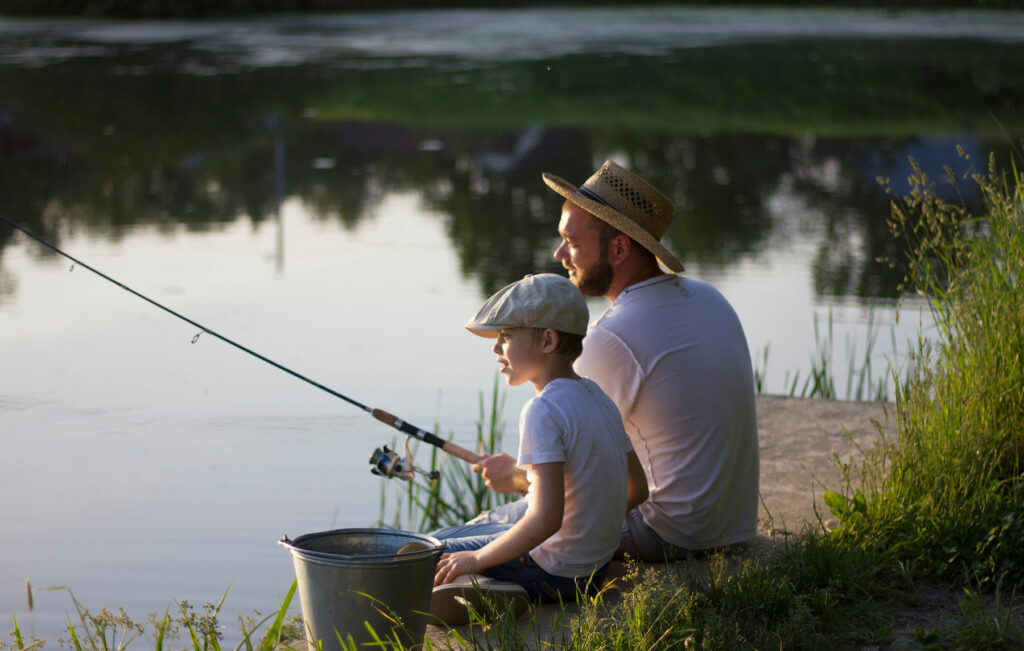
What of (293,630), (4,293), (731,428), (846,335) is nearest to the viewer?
(731,428)

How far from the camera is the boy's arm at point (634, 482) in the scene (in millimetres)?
3316

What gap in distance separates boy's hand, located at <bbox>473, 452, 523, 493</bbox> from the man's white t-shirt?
364mm

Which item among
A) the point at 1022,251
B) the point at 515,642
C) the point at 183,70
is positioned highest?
the point at 183,70

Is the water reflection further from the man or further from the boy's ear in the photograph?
the boy's ear

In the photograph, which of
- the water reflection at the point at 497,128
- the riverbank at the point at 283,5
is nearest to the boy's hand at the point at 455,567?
the water reflection at the point at 497,128

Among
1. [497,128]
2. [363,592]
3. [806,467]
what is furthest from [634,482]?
[497,128]

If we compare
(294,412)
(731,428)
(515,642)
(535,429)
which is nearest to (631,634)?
(515,642)

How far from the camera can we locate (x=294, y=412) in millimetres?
5840

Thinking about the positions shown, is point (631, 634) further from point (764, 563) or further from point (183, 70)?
point (183, 70)

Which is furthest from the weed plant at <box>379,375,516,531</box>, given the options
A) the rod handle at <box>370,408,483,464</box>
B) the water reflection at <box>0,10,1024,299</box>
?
the water reflection at <box>0,10,1024,299</box>

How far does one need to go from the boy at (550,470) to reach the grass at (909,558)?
3.9 inches

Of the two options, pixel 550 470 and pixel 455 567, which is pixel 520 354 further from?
pixel 455 567

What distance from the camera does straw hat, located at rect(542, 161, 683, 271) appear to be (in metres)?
3.46

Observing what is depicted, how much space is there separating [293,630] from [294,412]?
7.25ft
